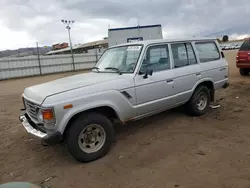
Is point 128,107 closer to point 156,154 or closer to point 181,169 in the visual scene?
point 156,154

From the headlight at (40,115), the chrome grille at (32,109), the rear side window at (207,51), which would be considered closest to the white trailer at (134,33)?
the rear side window at (207,51)

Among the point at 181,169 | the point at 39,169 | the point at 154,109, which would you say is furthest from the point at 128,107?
the point at 39,169

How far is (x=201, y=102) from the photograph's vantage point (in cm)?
566

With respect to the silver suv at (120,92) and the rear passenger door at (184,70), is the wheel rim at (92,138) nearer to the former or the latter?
the silver suv at (120,92)

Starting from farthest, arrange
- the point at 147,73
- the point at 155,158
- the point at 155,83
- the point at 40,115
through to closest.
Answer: the point at 155,83 < the point at 147,73 < the point at 155,158 < the point at 40,115

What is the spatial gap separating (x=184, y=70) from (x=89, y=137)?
8.29 ft

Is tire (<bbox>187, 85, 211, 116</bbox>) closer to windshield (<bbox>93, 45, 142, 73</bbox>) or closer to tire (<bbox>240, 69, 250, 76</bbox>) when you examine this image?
windshield (<bbox>93, 45, 142, 73</bbox>)

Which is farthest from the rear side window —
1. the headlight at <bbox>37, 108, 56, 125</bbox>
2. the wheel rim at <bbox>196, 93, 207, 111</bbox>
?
the headlight at <bbox>37, 108, 56, 125</bbox>

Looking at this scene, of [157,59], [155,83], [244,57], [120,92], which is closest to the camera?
[120,92]

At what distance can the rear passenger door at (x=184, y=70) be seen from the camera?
4.88 m

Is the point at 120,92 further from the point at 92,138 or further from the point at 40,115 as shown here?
the point at 40,115

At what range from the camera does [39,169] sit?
3.65 metres

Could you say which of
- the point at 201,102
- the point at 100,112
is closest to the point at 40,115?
the point at 100,112

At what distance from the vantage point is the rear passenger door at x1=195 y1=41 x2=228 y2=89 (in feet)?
17.8
